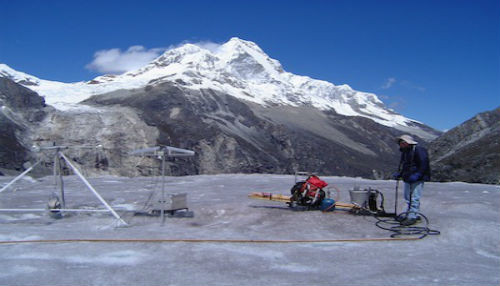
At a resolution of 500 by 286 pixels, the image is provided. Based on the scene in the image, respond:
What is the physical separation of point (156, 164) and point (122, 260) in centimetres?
4280

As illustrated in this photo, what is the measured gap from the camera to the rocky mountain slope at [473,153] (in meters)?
18.8

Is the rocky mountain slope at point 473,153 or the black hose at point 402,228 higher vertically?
the rocky mountain slope at point 473,153

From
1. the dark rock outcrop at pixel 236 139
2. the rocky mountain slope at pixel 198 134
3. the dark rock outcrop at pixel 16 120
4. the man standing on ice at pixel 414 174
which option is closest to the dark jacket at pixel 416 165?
the man standing on ice at pixel 414 174

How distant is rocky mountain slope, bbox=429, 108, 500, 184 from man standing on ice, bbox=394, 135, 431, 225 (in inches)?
490

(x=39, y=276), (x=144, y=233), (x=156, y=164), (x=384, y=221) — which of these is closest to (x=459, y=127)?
(x=384, y=221)

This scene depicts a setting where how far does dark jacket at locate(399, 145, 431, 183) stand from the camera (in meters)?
7.40

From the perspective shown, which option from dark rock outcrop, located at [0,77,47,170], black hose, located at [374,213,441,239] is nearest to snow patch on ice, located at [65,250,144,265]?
black hose, located at [374,213,441,239]

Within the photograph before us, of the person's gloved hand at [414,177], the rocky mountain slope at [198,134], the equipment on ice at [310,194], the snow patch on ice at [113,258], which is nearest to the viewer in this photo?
the snow patch on ice at [113,258]

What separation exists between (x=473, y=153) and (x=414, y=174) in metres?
16.3

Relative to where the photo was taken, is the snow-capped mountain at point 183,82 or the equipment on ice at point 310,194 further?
the snow-capped mountain at point 183,82

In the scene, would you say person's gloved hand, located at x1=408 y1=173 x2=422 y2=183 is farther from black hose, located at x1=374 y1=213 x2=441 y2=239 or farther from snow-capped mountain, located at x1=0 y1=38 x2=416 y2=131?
snow-capped mountain, located at x1=0 y1=38 x2=416 y2=131

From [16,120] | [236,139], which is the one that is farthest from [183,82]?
[16,120]

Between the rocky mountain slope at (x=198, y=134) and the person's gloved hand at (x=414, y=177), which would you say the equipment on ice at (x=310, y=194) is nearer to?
the person's gloved hand at (x=414, y=177)

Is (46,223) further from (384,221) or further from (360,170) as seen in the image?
(360,170)
